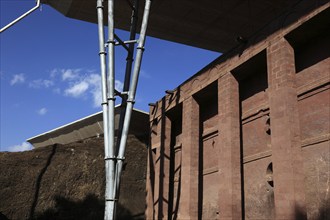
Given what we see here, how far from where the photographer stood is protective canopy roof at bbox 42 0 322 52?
20484mm

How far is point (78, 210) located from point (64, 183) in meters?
1.59

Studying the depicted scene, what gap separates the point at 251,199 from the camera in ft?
45.0

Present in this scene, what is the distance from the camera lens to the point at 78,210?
2080 centimetres

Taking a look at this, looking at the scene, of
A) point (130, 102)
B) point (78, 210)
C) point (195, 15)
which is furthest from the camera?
point (195, 15)

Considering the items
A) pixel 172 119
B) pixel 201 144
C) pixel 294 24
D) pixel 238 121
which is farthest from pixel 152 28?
pixel 294 24

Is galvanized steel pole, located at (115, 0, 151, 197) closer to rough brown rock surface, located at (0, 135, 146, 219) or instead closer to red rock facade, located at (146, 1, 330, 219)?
red rock facade, located at (146, 1, 330, 219)

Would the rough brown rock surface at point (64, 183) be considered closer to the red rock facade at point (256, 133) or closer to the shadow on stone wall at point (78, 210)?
the shadow on stone wall at point (78, 210)

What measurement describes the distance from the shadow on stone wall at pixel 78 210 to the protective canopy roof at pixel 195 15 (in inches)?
376

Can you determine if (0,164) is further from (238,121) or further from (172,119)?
(238,121)

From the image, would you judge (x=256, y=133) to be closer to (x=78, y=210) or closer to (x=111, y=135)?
(x=111, y=135)

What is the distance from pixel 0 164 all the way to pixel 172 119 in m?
8.92

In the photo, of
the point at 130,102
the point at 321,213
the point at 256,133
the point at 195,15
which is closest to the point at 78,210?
the point at 256,133

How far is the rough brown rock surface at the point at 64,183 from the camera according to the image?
790 inches

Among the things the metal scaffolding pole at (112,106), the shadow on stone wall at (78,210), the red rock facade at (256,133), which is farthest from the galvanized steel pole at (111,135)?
the shadow on stone wall at (78,210)
